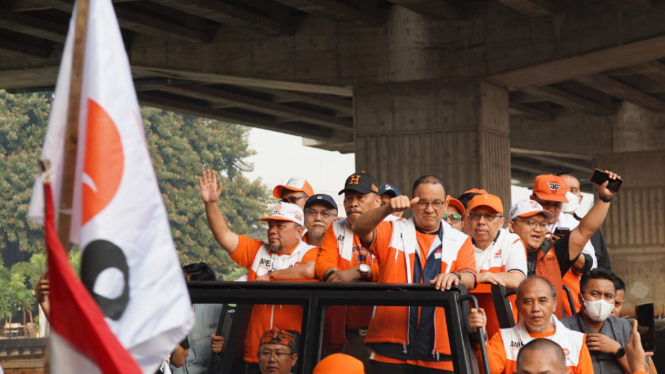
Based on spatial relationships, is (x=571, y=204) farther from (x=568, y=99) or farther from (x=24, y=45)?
(x=568, y=99)

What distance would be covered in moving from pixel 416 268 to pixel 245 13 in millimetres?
12220

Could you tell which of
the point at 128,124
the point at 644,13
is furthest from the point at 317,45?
the point at 128,124

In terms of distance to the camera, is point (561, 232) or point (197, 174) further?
point (197, 174)

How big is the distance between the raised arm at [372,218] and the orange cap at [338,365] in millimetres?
1166

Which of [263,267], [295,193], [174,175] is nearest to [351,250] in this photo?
[263,267]

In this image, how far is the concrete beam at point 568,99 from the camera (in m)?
24.6

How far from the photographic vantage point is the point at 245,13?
17.1 m

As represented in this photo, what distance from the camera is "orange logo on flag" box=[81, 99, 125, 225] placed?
3.42 meters

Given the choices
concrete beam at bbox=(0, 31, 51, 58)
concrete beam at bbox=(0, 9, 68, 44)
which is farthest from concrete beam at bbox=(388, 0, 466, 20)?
concrete beam at bbox=(0, 31, 51, 58)

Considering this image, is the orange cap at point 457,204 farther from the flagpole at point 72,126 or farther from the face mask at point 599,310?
the flagpole at point 72,126

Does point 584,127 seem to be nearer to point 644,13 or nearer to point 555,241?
point 644,13

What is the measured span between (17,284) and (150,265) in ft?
157

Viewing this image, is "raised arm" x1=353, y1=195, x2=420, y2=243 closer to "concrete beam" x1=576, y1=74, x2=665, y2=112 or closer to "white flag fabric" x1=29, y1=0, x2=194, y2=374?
"white flag fabric" x1=29, y1=0, x2=194, y2=374

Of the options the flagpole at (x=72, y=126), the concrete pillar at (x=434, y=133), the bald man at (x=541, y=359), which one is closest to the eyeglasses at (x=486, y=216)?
the bald man at (x=541, y=359)
